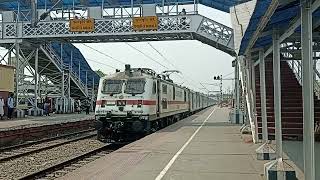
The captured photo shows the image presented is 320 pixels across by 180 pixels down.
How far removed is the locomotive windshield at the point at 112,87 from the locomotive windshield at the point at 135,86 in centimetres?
34

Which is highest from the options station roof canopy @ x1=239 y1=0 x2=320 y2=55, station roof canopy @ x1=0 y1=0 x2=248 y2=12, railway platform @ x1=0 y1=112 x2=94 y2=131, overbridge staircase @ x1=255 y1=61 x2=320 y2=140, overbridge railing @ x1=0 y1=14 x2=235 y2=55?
station roof canopy @ x1=0 y1=0 x2=248 y2=12

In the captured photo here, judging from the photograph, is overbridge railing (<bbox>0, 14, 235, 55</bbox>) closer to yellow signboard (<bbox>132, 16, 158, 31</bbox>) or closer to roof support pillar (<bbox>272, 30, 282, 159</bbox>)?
yellow signboard (<bbox>132, 16, 158, 31</bbox>)

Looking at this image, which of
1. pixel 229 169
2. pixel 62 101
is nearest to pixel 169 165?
pixel 229 169

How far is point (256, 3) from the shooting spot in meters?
6.34

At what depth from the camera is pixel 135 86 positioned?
1934cm

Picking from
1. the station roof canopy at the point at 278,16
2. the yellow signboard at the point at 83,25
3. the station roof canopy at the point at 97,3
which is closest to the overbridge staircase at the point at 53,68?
the station roof canopy at the point at 97,3

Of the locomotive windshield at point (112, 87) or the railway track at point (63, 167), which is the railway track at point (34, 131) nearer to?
the locomotive windshield at point (112, 87)

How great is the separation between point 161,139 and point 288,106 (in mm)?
5534

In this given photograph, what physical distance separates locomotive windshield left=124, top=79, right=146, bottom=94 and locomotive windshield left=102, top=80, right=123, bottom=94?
343mm

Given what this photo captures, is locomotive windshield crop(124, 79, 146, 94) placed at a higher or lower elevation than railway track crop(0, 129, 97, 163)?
higher

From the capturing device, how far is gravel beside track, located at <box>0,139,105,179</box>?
11.8 meters

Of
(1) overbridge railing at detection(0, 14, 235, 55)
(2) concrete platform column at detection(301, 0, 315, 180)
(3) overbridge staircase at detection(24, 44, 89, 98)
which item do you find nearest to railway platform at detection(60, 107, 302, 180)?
(2) concrete platform column at detection(301, 0, 315, 180)

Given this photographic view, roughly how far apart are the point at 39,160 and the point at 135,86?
634 centimetres

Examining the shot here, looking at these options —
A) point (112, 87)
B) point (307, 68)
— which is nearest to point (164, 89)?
point (112, 87)
